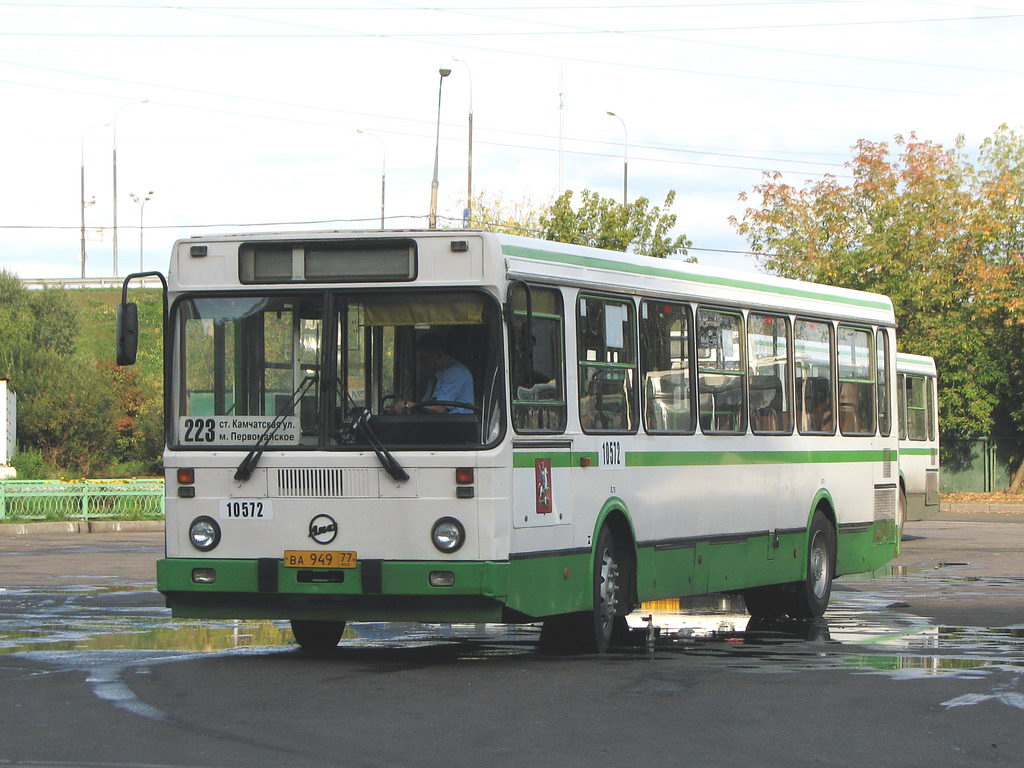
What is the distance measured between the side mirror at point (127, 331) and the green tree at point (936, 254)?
3468cm

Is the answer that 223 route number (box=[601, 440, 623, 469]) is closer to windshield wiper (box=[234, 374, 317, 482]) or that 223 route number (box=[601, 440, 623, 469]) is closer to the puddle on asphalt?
the puddle on asphalt

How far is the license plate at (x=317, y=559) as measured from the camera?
1132 cm

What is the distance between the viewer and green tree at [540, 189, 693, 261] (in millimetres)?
48312

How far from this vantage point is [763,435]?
1541 centimetres

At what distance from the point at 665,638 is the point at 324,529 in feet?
12.0

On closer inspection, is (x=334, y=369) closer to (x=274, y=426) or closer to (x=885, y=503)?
(x=274, y=426)

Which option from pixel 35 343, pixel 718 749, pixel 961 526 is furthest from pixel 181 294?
pixel 35 343

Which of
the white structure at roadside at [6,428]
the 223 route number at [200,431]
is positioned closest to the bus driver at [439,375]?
the 223 route number at [200,431]

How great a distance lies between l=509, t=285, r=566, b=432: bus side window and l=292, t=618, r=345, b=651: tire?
2349 mm

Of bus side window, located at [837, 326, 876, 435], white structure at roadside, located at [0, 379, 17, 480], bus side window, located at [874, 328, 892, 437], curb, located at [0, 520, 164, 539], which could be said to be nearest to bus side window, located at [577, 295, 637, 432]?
bus side window, located at [837, 326, 876, 435]

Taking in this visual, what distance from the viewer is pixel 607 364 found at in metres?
12.7

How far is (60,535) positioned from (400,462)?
20644 millimetres

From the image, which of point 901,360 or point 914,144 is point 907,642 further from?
point 914,144

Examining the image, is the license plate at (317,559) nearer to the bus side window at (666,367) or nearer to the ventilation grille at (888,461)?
the bus side window at (666,367)
